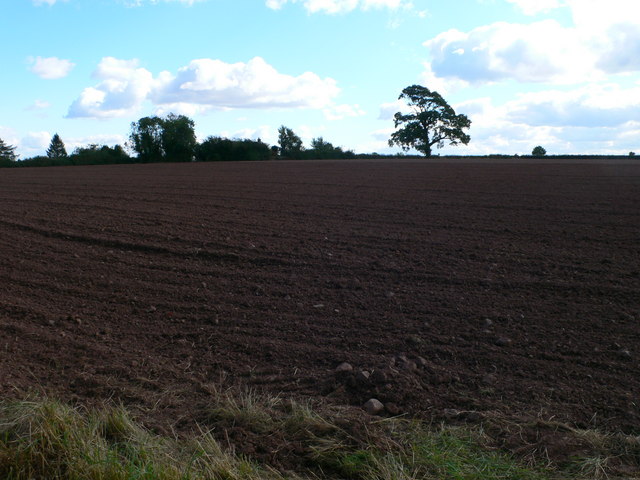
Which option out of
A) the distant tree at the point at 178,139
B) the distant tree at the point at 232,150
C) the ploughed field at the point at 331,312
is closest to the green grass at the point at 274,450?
the ploughed field at the point at 331,312

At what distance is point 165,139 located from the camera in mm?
75500

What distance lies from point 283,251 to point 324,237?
1537 millimetres

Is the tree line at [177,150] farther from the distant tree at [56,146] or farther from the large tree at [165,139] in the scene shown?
the distant tree at [56,146]

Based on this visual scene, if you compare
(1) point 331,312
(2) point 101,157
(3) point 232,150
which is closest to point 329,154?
(3) point 232,150

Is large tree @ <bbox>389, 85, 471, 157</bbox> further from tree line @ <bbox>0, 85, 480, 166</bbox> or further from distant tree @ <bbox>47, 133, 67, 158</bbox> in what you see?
distant tree @ <bbox>47, 133, 67, 158</bbox>

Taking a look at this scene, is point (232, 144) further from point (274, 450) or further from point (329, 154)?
point (274, 450)

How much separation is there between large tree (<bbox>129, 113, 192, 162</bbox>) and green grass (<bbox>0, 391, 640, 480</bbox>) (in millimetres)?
69844

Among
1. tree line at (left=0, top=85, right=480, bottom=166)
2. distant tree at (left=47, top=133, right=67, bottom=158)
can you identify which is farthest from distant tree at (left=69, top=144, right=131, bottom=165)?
distant tree at (left=47, top=133, right=67, bottom=158)

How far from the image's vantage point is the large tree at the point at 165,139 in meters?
73.8

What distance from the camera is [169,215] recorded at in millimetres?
14617

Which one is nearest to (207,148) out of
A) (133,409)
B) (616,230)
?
(616,230)

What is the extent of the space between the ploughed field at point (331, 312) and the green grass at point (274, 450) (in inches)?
14.5

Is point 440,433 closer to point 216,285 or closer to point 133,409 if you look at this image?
point 133,409

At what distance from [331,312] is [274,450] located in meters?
3.08
